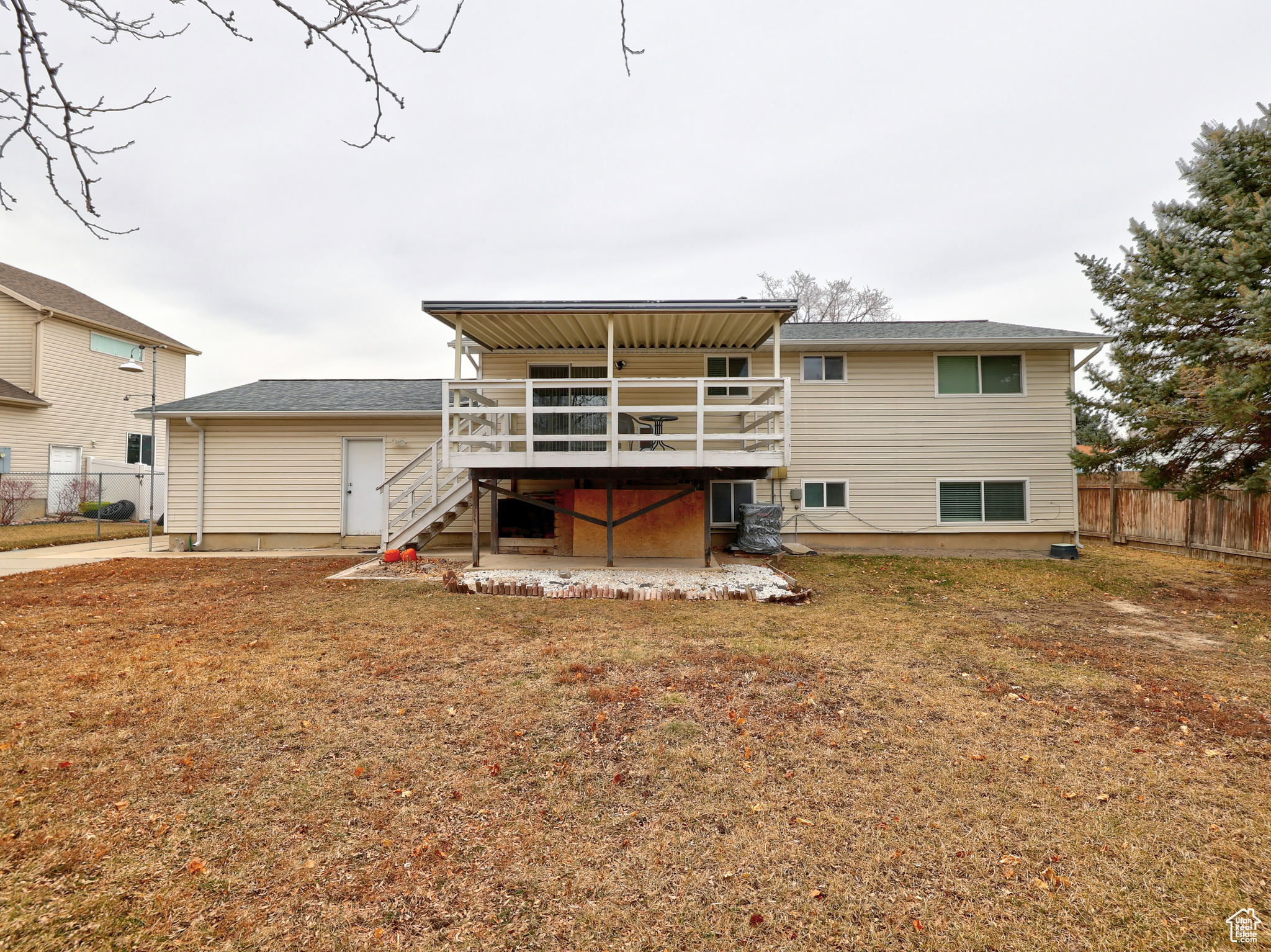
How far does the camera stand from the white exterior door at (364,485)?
1202 centimetres

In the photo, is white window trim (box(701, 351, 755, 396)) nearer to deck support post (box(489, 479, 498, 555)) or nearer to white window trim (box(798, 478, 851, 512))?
white window trim (box(798, 478, 851, 512))

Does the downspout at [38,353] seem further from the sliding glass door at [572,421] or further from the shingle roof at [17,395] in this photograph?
the sliding glass door at [572,421]

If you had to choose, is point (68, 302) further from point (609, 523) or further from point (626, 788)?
point (626, 788)

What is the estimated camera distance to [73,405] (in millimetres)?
18328

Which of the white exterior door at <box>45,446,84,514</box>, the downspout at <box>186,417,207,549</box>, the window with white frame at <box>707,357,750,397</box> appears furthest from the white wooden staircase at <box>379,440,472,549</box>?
the white exterior door at <box>45,446,84,514</box>

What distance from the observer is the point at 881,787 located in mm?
2857

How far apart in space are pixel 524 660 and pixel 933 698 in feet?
10.6

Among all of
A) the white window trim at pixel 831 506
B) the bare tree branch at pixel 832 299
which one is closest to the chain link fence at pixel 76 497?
the white window trim at pixel 831 506

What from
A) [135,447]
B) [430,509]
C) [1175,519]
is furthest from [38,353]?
[1175,519]

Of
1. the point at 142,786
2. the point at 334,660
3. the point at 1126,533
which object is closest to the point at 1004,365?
the point at 1126,533

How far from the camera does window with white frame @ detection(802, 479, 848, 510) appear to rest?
12.0 meters

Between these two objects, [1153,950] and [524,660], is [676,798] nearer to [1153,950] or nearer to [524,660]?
[1153,950]

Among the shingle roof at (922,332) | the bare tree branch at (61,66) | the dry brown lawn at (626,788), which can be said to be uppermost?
the shingle roof at (922,332)

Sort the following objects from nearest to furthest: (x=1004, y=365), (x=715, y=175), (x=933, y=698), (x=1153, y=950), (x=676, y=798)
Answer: (x=1153, y=950), (x=676, y=798), (x=933, y=698), (x=715, y=175), (x=1004, y=365)
